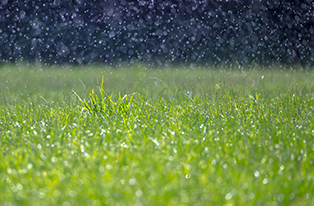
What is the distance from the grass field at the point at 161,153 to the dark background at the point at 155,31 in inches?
157

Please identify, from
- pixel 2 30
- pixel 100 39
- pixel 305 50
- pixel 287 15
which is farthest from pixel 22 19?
pixel 305 50

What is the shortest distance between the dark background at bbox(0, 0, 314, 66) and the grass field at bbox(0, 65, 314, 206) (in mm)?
3985

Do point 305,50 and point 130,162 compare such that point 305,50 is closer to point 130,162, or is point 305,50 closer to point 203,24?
point 203,24

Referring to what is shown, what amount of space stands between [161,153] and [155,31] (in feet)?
17.2

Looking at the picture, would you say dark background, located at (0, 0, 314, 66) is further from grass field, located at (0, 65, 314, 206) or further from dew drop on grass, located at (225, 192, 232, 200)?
dew drop on grass, located at (225, 192, 232, 200)

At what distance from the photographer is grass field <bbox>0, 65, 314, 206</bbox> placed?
0.97m

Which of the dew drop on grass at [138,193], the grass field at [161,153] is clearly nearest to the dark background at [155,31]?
the grass field at [161,153]

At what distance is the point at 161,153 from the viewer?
131cm

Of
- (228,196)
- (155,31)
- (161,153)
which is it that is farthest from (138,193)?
(155,31)

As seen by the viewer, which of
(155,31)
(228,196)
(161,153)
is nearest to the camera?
(228,196)

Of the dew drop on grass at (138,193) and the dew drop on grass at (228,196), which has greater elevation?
the dew drop on grass at (228,196)

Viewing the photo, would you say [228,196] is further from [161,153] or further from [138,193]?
[161,153]

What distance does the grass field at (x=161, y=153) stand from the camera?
3.17 feet

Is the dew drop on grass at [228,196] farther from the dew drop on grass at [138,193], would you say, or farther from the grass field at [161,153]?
the dew drop on grass at [138,193]
